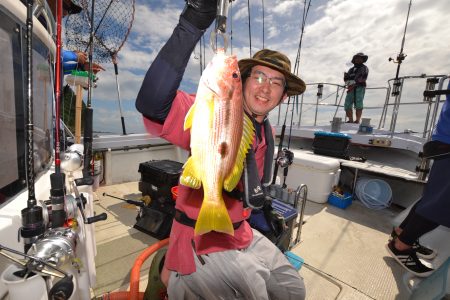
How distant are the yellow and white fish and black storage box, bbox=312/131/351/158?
5.59 meters

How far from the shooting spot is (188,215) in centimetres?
164

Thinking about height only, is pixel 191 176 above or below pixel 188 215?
above

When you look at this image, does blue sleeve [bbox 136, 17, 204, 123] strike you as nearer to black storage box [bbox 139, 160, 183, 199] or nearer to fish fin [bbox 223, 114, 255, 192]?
fish fin [bbox 223, 114, 255, 192]

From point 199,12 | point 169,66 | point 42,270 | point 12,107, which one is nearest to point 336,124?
point 199,12

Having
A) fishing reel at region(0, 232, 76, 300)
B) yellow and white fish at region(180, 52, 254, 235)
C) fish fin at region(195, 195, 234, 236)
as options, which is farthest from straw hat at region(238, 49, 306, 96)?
fishing reel at region(0, 232, 76, 300)

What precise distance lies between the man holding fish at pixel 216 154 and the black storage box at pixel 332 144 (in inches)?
171

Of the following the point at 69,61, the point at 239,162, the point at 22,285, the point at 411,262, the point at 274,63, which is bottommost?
the point at 411,262

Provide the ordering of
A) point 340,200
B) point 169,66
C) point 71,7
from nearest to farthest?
point 169,66, point 340,200, point 71,7

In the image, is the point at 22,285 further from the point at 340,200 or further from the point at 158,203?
the point at 340,200

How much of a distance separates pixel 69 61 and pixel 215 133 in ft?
12.0

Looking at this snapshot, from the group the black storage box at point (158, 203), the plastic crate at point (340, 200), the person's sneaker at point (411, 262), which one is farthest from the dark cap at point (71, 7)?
the person's sneaker at point (411, 262)

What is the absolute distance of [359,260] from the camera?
3387 millimetres

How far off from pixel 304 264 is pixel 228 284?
194cm

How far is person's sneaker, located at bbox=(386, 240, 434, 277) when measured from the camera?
2.96 meters
